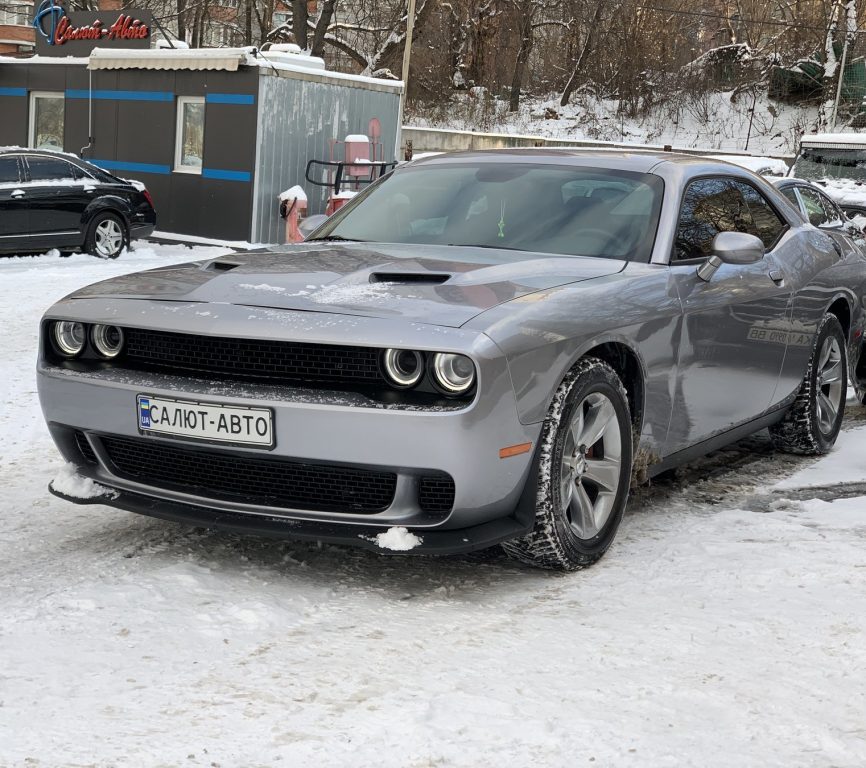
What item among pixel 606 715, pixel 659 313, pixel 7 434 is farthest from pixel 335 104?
pixel 606 715

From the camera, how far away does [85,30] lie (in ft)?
68.8

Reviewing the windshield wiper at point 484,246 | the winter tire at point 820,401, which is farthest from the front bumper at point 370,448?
the winter tire at point 820,401

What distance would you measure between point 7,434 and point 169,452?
2542 millimetres

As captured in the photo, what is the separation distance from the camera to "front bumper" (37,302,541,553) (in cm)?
350

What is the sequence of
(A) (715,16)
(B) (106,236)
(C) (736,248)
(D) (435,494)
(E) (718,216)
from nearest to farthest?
(D) (435,494), (C) (736,248), (E) (718,216), (B) (106,236), (A) (715,16)

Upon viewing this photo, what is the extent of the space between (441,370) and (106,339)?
125 centimetres

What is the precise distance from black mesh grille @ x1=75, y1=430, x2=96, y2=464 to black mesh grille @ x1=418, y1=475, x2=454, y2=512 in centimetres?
121

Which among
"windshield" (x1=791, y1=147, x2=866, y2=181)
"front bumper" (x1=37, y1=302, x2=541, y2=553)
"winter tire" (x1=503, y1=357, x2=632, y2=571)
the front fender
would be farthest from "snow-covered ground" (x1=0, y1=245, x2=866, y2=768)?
"windshield" (x1=791, y1=147, x2=866, y2=181)

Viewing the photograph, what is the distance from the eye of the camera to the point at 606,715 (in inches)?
116

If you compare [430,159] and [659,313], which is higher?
[430,159]

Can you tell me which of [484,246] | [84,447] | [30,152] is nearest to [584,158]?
[484,246]

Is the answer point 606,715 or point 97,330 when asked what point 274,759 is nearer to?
point 606,715

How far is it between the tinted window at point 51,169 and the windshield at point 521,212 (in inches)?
440

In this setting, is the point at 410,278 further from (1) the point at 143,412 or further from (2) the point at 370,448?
(1) the point at 143,412
